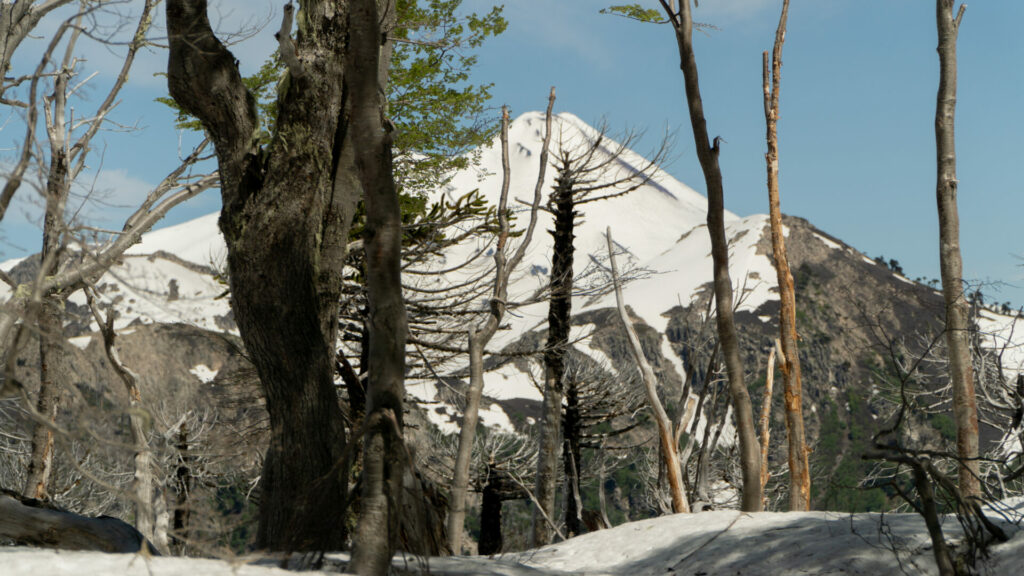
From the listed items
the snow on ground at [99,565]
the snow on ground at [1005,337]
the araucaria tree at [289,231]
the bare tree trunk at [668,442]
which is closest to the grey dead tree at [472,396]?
the bare tree trunk at [668,442]

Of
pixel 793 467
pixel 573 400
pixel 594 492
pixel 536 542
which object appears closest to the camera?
pixel 793 467

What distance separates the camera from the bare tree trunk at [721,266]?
21.7 ft

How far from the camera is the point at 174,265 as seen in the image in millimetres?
10469

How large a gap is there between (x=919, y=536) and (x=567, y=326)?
369 inches

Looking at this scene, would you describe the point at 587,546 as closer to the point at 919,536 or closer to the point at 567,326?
the point at 919,536

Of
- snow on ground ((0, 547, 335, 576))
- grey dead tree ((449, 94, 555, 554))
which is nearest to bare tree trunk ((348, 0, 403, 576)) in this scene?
snow on ground ((0, 547, 335, 576))

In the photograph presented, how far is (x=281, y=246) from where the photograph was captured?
5.35m

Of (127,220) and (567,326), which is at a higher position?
(127,220)

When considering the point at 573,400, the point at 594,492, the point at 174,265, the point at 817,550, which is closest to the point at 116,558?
the point at 817,550

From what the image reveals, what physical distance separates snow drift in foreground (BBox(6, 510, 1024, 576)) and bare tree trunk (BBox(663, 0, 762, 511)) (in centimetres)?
41

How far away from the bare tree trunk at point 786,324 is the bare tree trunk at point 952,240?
2895mm

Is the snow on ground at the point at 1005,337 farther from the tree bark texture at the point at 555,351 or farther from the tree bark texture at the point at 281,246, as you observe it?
the tree bark texture at the point at 555,351

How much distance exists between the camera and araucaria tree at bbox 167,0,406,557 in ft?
17.2

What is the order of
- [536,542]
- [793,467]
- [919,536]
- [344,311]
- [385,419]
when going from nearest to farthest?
1. [385,419]
2. [919,536]
3. [793,467]
4. [536,542]
5. [344,311]
